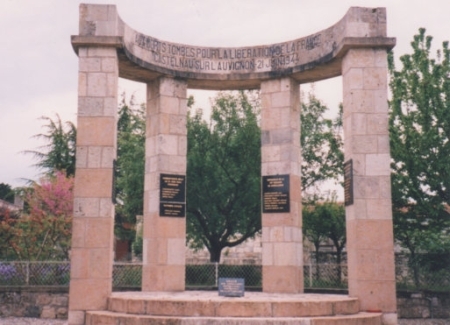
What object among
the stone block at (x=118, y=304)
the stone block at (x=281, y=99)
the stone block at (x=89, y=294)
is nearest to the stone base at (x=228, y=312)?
the stone block at (x=118, y=304)

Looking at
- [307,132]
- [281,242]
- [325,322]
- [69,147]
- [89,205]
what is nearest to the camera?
[325,322]

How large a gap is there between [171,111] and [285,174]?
3601mm

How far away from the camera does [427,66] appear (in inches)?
768

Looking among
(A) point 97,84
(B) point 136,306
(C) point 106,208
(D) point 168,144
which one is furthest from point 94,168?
(B) point 136,306

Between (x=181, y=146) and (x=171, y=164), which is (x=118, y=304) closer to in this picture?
(x=171, y=164)

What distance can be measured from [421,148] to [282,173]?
6.15 metres

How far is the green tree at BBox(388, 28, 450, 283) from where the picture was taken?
18281 millimetres

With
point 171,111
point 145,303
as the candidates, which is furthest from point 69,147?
point 145,303

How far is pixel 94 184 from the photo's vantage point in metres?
12.3

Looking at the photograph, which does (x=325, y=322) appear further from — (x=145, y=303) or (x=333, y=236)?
(x=333, y=236)

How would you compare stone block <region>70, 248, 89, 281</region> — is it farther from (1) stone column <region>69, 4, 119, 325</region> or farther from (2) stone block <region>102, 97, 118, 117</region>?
(2) stone block <region>102, 97, 118, 117</region>

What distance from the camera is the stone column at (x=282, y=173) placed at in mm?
14742

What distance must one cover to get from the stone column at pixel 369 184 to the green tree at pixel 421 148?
6067 millimetres

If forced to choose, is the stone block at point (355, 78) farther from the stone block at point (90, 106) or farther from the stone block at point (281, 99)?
the stone block at point (90, 106)
